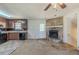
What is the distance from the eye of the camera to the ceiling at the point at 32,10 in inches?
77.1

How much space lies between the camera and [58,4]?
191cm

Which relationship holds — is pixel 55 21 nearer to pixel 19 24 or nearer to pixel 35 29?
pixel 35 29

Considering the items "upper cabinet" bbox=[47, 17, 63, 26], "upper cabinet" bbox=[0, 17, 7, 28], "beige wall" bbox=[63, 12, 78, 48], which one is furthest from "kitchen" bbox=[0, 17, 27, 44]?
"beige wall" bbox=[63, 12, 78, 48]

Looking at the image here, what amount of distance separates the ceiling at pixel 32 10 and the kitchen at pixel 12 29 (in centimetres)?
11

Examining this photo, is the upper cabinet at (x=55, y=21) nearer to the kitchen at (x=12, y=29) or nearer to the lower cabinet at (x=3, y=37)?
the kitchen at (x=12, y=29)

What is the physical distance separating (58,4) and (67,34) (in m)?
0.61

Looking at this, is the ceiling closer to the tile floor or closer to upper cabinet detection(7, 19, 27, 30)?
upper cabinet detection(7, 19, 27, 30)

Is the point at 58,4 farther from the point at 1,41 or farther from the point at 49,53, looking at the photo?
the point at 1,41

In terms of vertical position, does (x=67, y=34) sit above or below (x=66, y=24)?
below

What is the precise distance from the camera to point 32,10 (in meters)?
2.12

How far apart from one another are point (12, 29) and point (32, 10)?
491mm

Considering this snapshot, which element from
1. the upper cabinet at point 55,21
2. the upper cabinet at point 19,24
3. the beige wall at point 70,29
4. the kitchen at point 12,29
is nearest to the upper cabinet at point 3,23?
the kitchen at point 12,29

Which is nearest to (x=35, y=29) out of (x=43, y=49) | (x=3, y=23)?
(x=43, y=49)

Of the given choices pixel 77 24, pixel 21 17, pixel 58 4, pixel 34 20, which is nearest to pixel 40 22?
pixel 34 20
